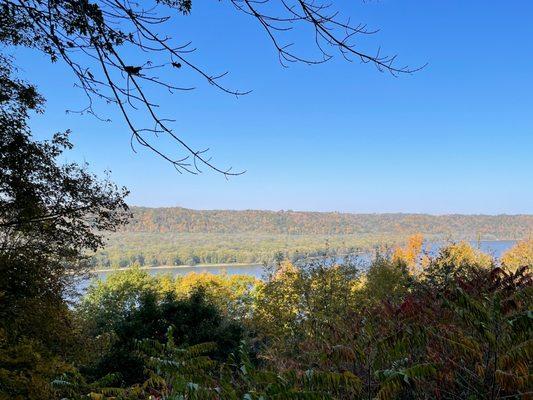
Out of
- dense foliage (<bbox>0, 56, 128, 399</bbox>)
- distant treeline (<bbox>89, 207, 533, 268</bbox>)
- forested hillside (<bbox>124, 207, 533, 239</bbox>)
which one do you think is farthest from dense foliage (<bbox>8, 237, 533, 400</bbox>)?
forested hillside (<bbox>124, 207, 533, 239</bbox>)

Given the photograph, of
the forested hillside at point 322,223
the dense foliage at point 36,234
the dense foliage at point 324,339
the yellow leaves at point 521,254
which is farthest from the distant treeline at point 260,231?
the dense foliage at point 36,234

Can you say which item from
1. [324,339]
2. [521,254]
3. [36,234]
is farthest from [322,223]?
[324,339]

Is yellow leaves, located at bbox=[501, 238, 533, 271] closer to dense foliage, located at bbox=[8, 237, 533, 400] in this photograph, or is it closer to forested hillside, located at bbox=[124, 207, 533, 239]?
dense foliage, located at bbox=[8, 237, 533, 400]

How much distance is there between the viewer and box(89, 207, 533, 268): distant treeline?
12925 cm

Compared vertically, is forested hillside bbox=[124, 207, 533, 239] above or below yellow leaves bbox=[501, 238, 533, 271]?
above

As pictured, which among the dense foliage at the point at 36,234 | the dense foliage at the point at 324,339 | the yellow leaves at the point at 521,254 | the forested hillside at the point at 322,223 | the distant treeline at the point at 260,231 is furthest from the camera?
the forested hillside at the point at 322,223

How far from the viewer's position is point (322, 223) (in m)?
148

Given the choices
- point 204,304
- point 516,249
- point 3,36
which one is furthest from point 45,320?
point 516,249

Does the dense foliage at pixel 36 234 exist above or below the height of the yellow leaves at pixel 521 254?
above

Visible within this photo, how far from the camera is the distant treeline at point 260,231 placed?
12925 cm

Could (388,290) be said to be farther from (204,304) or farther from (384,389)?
(384,389)

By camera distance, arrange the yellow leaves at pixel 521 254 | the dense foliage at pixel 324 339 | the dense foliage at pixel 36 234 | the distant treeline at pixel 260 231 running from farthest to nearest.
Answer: the distant treeline at pixel 260 231, the yellow leaves at pixel 521 254, the dense foliage at pixel 36 234, the dense foliage at pixel 324 339

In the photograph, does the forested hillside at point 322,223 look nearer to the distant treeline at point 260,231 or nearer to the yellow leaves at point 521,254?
the distant treeline at point 260,231

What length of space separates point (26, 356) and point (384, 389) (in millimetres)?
5171
